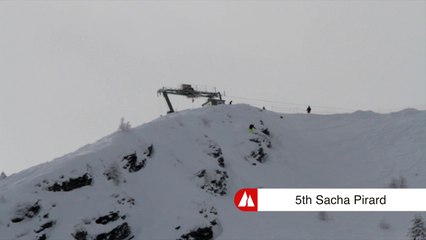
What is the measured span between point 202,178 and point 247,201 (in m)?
3.97

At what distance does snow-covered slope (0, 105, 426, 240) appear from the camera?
27.3 metres

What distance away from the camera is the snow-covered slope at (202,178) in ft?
89.7

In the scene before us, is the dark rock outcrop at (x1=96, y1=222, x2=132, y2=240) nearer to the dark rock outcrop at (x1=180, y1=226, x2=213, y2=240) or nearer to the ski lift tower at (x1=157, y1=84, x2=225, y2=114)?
the dark rock outcrop at (x1=180, y1=226, x2=213, y2=240)

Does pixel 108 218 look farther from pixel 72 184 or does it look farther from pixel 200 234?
pixel 200 234

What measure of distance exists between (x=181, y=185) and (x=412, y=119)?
97.3 feet

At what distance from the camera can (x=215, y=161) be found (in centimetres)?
3603

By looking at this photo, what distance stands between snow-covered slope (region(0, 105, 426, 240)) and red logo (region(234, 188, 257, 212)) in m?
0.52

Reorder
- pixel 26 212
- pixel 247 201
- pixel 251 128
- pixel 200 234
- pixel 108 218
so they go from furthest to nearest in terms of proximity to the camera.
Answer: pixel 251 128 → pixel 247 201 → pixel 200 234 → pixel 108 218 → pixel 26 212

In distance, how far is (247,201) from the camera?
104ft

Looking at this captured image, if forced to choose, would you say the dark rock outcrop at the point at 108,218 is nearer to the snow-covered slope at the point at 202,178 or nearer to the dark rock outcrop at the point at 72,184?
the snow-covered slope at the point at 202,178

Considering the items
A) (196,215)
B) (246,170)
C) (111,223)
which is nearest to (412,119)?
(246,170)

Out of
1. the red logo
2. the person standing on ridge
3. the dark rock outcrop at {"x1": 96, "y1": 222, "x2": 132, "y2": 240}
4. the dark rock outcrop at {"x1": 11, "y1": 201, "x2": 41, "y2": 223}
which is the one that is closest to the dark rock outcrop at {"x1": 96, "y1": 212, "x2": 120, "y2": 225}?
the dark rock outcrop at {"x1": 96, "y1": 222, "x2": 132, "y2": 240}

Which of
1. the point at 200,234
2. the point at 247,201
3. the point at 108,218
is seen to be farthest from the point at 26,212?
the point at 247,201

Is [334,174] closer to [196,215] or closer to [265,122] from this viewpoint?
[265,122]
